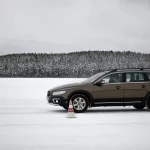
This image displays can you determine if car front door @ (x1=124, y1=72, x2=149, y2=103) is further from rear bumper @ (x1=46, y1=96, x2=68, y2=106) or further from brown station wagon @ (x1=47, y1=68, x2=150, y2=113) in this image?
rear bumper @ (x1=46, y1=96, x2=68, y2=106)

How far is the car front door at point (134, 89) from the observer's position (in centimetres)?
1568

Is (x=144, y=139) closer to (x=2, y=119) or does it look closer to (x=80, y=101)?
(x=2, y=119)

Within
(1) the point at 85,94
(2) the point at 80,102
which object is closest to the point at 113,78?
(1) the point at 85,94

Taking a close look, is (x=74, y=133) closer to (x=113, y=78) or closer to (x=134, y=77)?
(x=113, y=78)

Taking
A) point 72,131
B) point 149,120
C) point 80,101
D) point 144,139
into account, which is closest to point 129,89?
point 80,101

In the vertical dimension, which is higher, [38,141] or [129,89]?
[129,89]

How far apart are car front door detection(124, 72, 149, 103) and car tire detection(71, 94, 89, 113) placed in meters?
1.46

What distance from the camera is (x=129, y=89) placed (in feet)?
51.6

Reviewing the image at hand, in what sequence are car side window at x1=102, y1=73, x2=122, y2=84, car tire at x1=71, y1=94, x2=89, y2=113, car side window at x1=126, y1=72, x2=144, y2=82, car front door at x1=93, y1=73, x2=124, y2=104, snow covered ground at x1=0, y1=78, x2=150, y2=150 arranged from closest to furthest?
snow covered ground at x1=0, y1=78, x2=150, y2=150 → car tire at x1=71, y1=94, x2=89, y2=113 → car front door at x1=93, y1=73, x2=124, y2=104 → car side window at x1=102, y1=73, x2=122, y2=84 → car side window at x1=126, y1=72, x2=144, y2=82

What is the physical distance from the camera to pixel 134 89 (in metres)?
15.8

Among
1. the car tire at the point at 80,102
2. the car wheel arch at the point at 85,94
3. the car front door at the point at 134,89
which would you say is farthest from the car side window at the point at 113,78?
the car tire at the point at 80,102

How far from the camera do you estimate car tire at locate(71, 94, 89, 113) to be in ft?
50.1

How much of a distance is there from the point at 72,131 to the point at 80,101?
5.23 meters

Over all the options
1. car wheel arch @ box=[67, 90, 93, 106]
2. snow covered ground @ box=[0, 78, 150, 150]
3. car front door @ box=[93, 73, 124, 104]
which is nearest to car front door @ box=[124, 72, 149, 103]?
car front door @ box=[93, 73, 124, 104]
